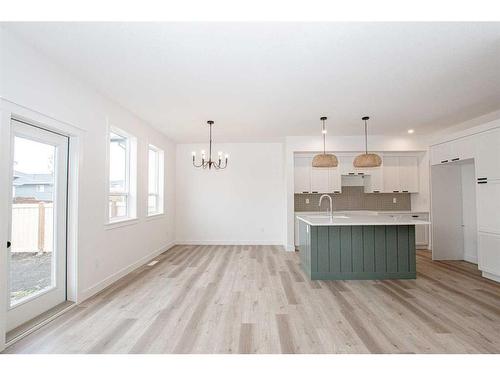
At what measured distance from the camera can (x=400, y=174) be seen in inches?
257

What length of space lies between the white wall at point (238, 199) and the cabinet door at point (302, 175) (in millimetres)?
A: 572

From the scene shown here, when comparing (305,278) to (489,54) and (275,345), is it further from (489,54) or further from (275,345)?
(489,54)

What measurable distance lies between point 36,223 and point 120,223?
1405 mm

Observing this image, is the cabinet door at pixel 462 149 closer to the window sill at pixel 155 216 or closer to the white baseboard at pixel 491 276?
the white baseboard at pixel 491 276

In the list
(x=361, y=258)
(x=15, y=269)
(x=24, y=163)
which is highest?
(x=24, y=163)

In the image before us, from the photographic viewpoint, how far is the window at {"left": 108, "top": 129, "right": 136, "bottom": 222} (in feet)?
14.1

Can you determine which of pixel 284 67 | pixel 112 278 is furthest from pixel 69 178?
pixel 284 67

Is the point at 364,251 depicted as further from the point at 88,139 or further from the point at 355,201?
the point at 88,139

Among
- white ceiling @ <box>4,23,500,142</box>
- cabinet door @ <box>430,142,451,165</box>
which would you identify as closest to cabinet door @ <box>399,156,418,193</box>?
cabinet door @ <box>430,142,451,165</box>

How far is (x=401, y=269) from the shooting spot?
4.09 metres

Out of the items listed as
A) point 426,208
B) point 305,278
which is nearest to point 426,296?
point 305,278

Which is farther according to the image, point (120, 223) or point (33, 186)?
point (120, 223)

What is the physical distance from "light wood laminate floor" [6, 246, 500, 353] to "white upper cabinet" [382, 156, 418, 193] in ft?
8.26

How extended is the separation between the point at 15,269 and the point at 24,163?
1045 millimetres
